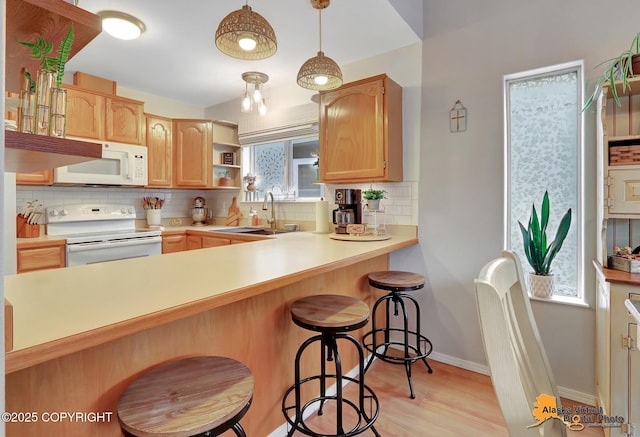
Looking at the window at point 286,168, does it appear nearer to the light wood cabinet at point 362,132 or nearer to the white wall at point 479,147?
the light wood cabinet at point 362,132

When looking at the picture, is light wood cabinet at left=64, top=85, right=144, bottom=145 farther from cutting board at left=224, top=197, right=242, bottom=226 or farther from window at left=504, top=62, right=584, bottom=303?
window at left=504, top=62, right=584, bottom=303

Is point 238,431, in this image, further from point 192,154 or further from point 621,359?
point 192,154

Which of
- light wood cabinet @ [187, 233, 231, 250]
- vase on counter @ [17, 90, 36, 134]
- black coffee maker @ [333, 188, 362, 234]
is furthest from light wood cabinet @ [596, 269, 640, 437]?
light wood cabinet @ [187, 233, 231, 250]

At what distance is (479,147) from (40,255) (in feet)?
11.5

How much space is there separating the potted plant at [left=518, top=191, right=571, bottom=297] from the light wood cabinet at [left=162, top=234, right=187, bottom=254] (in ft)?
10.5

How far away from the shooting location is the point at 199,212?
13.6ft

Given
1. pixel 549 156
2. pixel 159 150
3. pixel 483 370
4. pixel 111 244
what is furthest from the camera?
pixel 159 150

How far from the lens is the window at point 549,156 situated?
6.63 feet

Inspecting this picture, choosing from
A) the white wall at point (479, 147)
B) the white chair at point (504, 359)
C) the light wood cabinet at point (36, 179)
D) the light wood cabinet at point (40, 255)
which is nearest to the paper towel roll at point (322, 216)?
the white wall at point (479, 147)

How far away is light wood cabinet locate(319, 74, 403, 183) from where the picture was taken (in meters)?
2.41

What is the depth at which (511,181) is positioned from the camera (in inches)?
88.0

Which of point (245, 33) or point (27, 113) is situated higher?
point (245, 33)

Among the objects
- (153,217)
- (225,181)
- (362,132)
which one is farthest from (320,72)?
(153,217)

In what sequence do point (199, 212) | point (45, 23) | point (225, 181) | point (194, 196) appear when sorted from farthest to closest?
1. point (194, 196)
2. point (199, 212)
3. point (225, 181)
4. point (45, 23)
